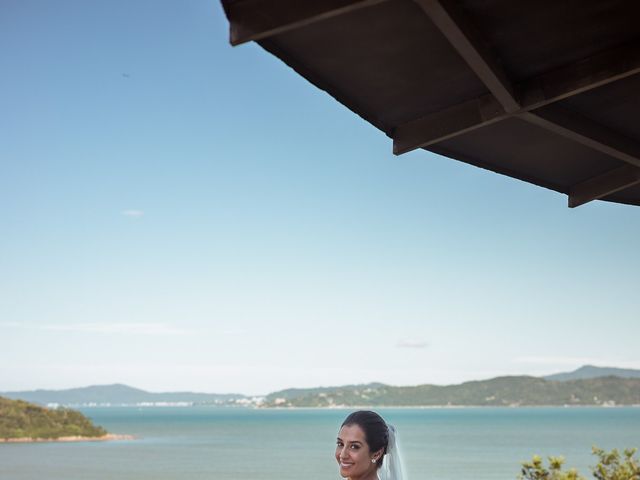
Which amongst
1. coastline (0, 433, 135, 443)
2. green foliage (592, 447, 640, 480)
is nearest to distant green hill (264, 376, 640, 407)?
coastline (0, 433, 135, 443)

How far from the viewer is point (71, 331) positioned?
116m

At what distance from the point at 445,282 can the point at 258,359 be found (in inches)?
1167

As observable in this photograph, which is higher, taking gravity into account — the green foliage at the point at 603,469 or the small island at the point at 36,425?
the small island at the point at 36,425

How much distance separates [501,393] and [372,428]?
168189 millimetres

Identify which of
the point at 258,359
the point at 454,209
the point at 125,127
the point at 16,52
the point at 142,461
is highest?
the point at 16,52

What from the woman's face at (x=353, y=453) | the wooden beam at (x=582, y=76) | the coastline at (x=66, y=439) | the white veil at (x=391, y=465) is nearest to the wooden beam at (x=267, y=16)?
the wooden beam at (x=582, y=76)

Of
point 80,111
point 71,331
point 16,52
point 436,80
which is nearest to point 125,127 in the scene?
point 80,111

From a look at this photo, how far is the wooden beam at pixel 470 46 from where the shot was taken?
1.89 meters

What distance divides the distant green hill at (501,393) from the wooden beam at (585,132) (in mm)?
152930

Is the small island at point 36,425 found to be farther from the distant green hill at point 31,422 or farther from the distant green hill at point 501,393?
the distant green hill at point 501,393

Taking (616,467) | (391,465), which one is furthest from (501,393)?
(391,465)

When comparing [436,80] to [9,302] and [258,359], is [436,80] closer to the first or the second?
[9,302]

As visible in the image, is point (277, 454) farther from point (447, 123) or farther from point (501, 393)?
point (501, 393)

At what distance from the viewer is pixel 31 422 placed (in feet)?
240
